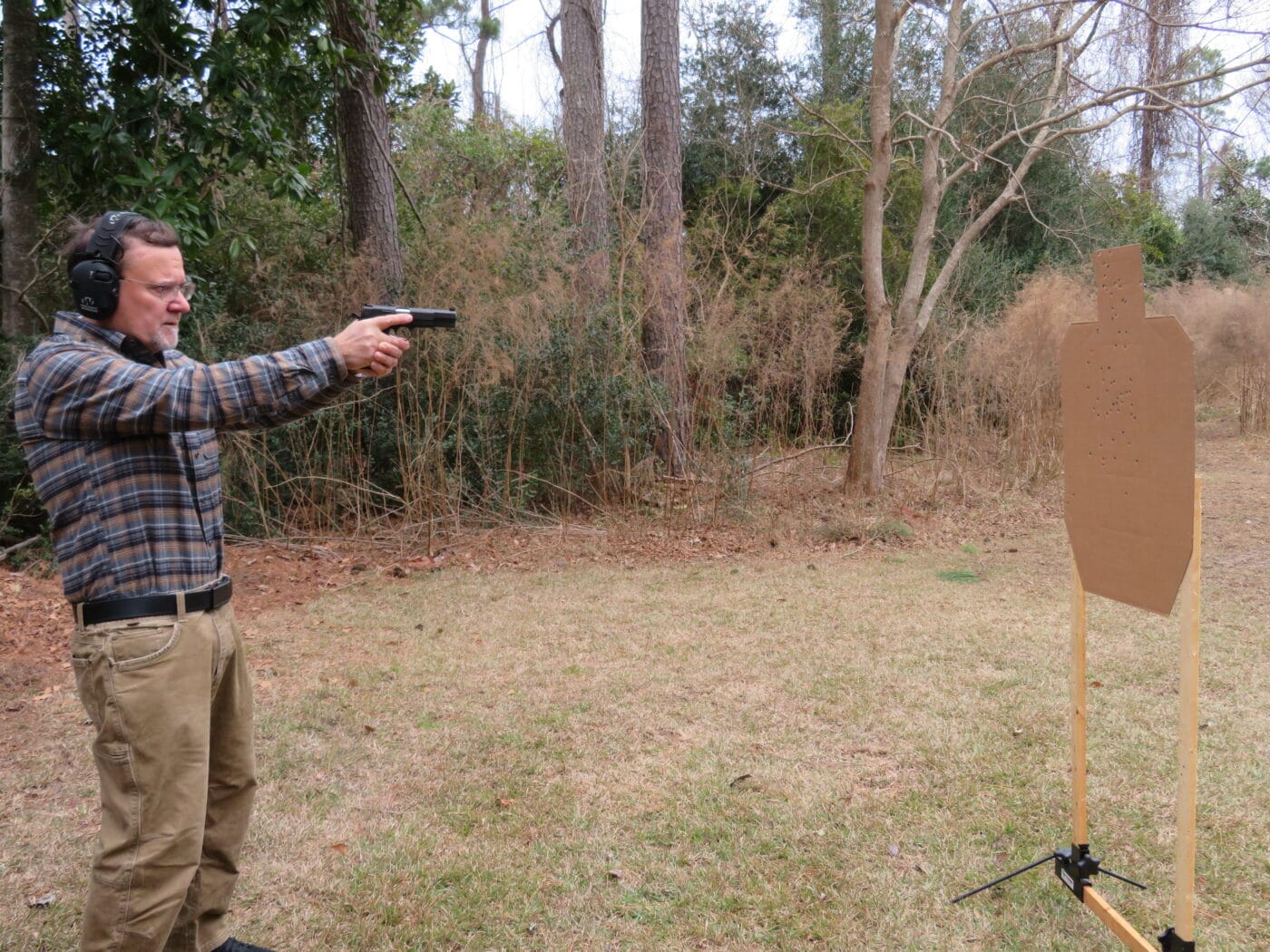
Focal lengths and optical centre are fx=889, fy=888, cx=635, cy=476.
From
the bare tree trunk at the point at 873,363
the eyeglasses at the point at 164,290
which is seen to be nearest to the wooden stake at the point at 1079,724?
the eyeglasses at the point at 164,290

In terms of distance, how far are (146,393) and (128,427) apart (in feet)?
0.26

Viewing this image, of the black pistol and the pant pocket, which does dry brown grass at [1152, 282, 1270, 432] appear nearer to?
the black pistol

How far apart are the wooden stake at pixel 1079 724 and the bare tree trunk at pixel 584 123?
6.82 meters

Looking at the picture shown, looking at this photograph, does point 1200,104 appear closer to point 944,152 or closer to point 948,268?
point 948,268

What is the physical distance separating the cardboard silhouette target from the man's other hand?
1.64 metres

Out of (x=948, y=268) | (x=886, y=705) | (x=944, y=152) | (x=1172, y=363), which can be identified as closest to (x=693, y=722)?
(x=886, y=705)

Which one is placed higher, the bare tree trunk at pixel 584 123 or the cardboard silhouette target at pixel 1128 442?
the bare tree trunk at pixel 584 123

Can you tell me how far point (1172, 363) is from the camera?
80.3 inches

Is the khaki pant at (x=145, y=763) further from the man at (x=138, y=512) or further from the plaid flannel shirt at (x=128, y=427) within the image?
the plaid flannel shirt at (x=128, y=427)

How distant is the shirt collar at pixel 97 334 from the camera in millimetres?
1766

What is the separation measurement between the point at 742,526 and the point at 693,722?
13.7 ft

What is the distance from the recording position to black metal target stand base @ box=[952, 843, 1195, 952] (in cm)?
213

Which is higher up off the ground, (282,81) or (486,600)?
(282,81)

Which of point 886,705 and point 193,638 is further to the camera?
point 886,705
